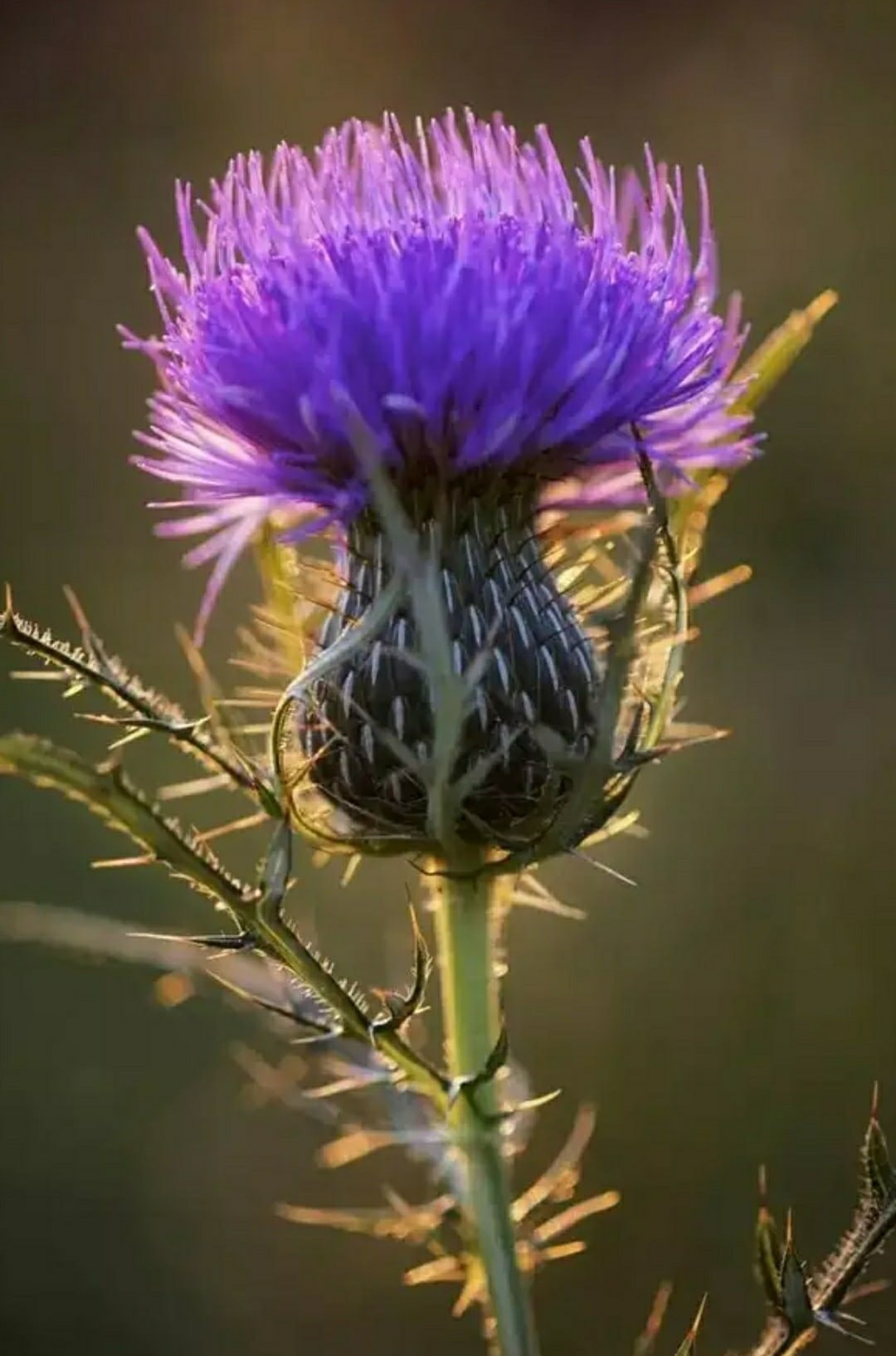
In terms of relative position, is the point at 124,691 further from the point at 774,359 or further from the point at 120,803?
the point at 774,359

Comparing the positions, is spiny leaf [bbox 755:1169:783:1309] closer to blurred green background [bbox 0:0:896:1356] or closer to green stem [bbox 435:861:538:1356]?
green stem [bbox 435:861:538:1356]

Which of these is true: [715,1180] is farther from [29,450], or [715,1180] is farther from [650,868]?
[29,450]

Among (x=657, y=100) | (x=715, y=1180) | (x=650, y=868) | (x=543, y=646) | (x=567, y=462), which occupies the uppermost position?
(x=657, y=100)

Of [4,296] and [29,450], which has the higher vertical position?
[4,296]

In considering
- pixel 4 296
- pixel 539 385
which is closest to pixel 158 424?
pixel 539 385

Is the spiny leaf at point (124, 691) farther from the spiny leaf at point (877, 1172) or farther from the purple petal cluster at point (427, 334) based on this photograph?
the spiny leaf at point (877, 1172)

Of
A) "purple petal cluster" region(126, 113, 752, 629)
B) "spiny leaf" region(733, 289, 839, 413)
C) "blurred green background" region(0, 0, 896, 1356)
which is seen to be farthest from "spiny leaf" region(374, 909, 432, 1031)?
"blurred green background" region(0, 0, 896, 1356)
